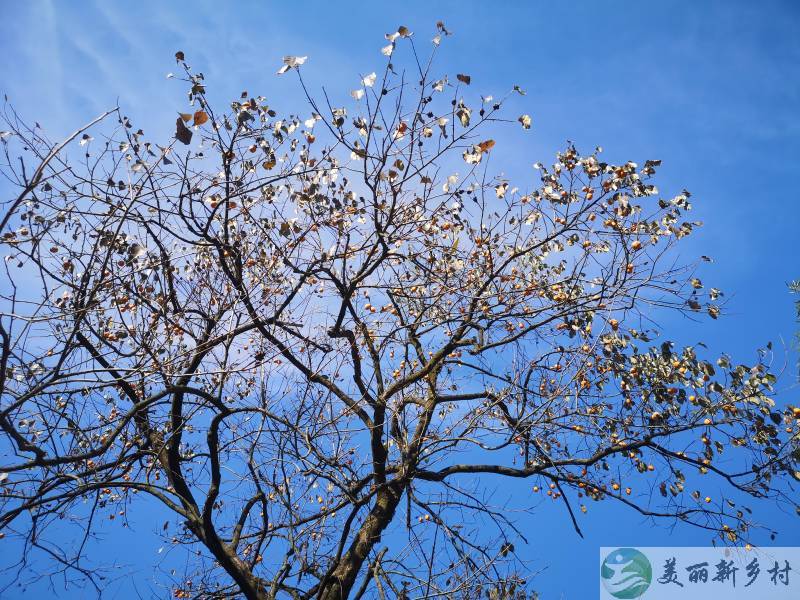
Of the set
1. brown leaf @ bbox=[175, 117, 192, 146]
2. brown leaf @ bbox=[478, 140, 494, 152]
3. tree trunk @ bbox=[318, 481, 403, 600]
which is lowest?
tree trunk @ bbox=[318, 481, 403, 600]

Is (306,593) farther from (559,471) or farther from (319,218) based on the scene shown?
(319,218)

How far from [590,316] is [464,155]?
A: 2.03 meters

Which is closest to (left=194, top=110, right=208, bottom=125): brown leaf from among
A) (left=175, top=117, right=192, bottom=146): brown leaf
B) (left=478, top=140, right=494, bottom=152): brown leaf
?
(left=175, top=117, right=192, bottom=146): brown leaf

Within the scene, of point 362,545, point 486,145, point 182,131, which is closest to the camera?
point 182,131

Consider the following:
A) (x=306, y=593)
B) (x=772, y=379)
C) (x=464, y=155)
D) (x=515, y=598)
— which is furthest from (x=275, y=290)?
(x=515, y=598)

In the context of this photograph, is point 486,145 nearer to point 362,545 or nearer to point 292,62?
point 292,62

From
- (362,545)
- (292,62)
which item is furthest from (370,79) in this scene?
(362,545)

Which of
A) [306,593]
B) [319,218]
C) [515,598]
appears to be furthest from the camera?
[515,598]

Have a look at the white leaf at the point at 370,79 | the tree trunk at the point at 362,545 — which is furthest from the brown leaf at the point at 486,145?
the tree trunk at the point at 362,545

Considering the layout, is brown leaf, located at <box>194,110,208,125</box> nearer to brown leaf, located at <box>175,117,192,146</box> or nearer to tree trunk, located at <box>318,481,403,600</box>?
brown leaf, located at <box>175,117,192,146</box>

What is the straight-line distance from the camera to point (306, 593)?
5.15 meters

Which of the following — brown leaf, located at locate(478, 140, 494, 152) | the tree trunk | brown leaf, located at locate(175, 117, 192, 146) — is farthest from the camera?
the tree trunk

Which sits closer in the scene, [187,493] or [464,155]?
[464,155]

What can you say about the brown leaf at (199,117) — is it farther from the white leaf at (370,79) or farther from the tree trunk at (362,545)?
the tree trunk at (362,545)
